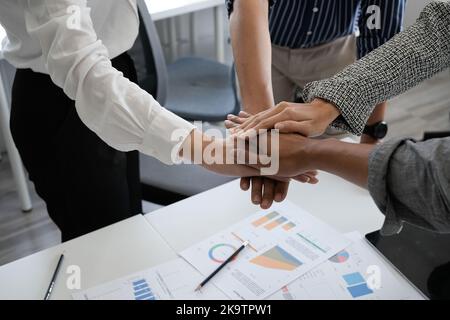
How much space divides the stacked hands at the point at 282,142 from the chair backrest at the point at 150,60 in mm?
601

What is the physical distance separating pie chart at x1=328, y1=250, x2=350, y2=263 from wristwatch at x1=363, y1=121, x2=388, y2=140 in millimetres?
505

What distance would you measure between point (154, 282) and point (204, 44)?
2525 millimetres

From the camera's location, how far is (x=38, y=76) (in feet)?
3.63

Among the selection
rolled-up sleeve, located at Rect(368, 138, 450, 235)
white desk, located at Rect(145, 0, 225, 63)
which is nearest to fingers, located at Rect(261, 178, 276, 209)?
rolled-up sleeve, located at Rect(368, 138, 450, 235)

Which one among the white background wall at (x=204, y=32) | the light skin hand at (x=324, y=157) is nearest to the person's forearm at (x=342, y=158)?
the light skin hand at (x=324, y=157)

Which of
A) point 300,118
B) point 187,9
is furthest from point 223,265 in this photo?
point 187,9

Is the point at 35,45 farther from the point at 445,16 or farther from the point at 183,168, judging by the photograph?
the point at 445,16

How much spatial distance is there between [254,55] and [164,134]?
41 centimetres

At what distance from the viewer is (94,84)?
2.82 feet

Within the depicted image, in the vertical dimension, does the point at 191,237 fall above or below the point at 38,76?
below

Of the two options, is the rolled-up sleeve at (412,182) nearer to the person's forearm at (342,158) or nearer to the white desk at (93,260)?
the person's forearm at (342,158)

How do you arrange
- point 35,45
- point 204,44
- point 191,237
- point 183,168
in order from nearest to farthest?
point 191,237
point 35,45
point 183,168
point 204,44

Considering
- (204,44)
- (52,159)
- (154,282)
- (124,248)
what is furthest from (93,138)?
(204,44)

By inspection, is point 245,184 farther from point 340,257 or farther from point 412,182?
point 412,182
